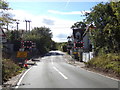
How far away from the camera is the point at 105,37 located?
2244 centimetres

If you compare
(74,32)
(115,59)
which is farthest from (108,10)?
(74,32)

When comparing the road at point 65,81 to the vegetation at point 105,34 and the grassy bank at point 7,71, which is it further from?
Result: the vegetation at point 105,34

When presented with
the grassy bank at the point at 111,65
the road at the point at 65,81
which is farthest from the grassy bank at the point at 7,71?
the grassy bank at the point at 111,65

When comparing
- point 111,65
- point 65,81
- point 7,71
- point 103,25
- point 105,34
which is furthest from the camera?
point 103,25

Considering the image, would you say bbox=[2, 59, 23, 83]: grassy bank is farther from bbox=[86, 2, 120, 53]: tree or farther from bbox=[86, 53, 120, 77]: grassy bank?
bbox=[86, 2, 120, 53]: tree

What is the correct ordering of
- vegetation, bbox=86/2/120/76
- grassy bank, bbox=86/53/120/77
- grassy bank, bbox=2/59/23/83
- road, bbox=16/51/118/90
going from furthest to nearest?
1. vegetation, bbox=86/2/120/76
2. grassy bank, bbox=86/53/120/77
3. grassy bank, bbox=2/59/23/83
4. road, bbox=16/51/118/90

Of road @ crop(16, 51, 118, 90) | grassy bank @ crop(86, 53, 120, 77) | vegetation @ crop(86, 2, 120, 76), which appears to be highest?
vegetation @ crop(86, 2, 120, 76)

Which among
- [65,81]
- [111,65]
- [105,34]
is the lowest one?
[65,81]

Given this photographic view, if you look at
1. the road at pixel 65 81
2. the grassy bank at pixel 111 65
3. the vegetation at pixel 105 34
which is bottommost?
the road at pixel 65 81

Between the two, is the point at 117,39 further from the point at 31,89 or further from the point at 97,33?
the point at 31,89

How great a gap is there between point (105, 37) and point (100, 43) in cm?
215

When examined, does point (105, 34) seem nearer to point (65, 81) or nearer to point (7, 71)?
point (65, 81)

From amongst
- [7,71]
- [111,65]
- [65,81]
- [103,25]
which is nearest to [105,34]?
[103,25]

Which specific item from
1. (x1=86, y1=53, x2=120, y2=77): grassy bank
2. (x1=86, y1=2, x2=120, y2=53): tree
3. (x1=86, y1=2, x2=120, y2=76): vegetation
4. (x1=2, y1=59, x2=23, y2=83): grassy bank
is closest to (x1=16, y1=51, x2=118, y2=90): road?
(x1=2, y1=59, x2=23, y2=83): grassy bank
